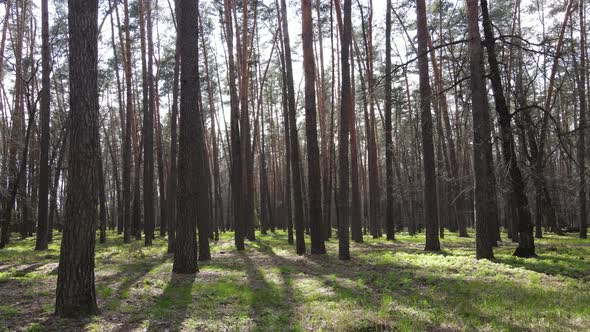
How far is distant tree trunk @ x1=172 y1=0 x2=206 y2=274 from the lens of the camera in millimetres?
9664

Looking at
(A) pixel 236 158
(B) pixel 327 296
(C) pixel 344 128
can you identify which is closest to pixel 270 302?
(B) pixel 327 296

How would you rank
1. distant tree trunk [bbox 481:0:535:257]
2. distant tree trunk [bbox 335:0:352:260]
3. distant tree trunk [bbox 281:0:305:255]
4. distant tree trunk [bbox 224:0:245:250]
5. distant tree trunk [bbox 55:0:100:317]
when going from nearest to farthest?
distant tree trunk [bbox 55:0:100:317]
distant tree trunk [bbox 481:0:535:257]
distant tree trunk [bbox 335:0:352:260]
distant tree trunk [bbox 281:0:305:255]
distant tree trunk [bbox 224:0:245:250]

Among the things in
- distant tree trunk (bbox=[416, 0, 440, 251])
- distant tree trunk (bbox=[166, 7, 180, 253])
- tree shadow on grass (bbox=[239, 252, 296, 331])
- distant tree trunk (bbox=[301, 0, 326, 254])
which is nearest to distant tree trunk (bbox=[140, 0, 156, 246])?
distant tree trunk (bbox=[166, 7, 180, 253])

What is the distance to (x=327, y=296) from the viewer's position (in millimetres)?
7152

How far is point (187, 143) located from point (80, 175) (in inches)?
167

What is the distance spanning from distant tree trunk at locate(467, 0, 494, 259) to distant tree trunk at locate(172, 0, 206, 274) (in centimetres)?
660

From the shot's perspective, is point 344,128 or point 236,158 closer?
point 344,128

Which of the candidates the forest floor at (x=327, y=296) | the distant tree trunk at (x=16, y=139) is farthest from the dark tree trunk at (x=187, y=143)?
the distant tree trunk at (x=16, y=139)

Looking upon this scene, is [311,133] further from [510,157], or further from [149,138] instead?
[149,138]

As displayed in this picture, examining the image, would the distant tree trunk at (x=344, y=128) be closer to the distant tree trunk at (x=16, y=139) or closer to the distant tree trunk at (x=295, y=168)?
the distant tree trunk at (x=295, y=168)

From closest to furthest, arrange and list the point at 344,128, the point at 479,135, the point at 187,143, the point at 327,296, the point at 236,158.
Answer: the point at 327,296, the point at 187,143, the point at 479,135, the point at 344,128, the point at 236,158

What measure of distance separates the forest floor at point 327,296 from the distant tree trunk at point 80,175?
378mm

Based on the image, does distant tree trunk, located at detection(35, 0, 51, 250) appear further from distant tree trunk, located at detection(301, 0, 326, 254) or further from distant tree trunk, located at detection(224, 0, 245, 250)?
distant tree trunk, located at detection(301, 0, 326, 254)

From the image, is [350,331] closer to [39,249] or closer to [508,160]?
[508,160]
